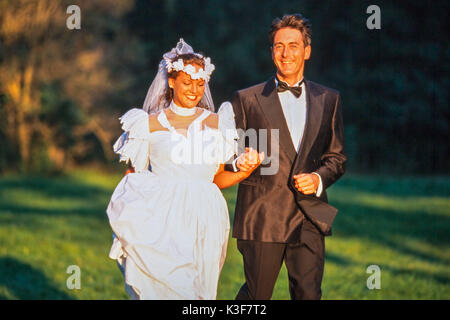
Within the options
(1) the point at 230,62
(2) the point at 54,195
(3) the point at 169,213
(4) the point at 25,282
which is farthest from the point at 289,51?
(1) the point at 230,62

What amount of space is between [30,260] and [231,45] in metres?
18.2

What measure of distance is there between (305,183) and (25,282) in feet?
14.8

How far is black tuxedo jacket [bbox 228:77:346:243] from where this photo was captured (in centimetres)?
450

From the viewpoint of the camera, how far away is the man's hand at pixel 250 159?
416cm

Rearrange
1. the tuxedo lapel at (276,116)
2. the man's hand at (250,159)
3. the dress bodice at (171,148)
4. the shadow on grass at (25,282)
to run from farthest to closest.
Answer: the shadow on grass at (25,282)
the tuxedo lapel at (276,116)
the dress bodice at (171,148)
the man's hand at (250,159)

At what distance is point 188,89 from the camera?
434cm

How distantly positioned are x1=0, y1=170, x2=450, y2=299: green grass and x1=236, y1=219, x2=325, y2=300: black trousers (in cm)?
264

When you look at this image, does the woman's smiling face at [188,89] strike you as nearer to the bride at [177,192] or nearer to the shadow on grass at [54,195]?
the bride at [177,192]

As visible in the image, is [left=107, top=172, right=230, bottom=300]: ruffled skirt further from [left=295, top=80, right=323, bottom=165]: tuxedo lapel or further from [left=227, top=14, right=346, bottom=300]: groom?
[left=295, top=80, right=323, bottom=165]: tuxedo lapel

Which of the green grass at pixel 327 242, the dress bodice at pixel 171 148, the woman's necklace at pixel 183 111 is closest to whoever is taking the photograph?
the dress bodice at pixel 171 148

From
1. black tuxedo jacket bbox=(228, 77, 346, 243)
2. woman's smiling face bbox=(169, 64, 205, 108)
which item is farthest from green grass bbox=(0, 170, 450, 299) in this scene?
woman's smiling face bbox=(169, 64, 205, 108)

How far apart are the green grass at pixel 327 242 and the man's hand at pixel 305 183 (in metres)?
3.03

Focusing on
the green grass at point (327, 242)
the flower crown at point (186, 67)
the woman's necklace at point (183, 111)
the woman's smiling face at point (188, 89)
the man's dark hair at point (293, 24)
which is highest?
the man's dark hair at point (293, 24)

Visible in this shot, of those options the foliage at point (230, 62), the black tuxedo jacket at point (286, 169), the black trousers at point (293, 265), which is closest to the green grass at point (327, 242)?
the black trousers at point (293, 265)
